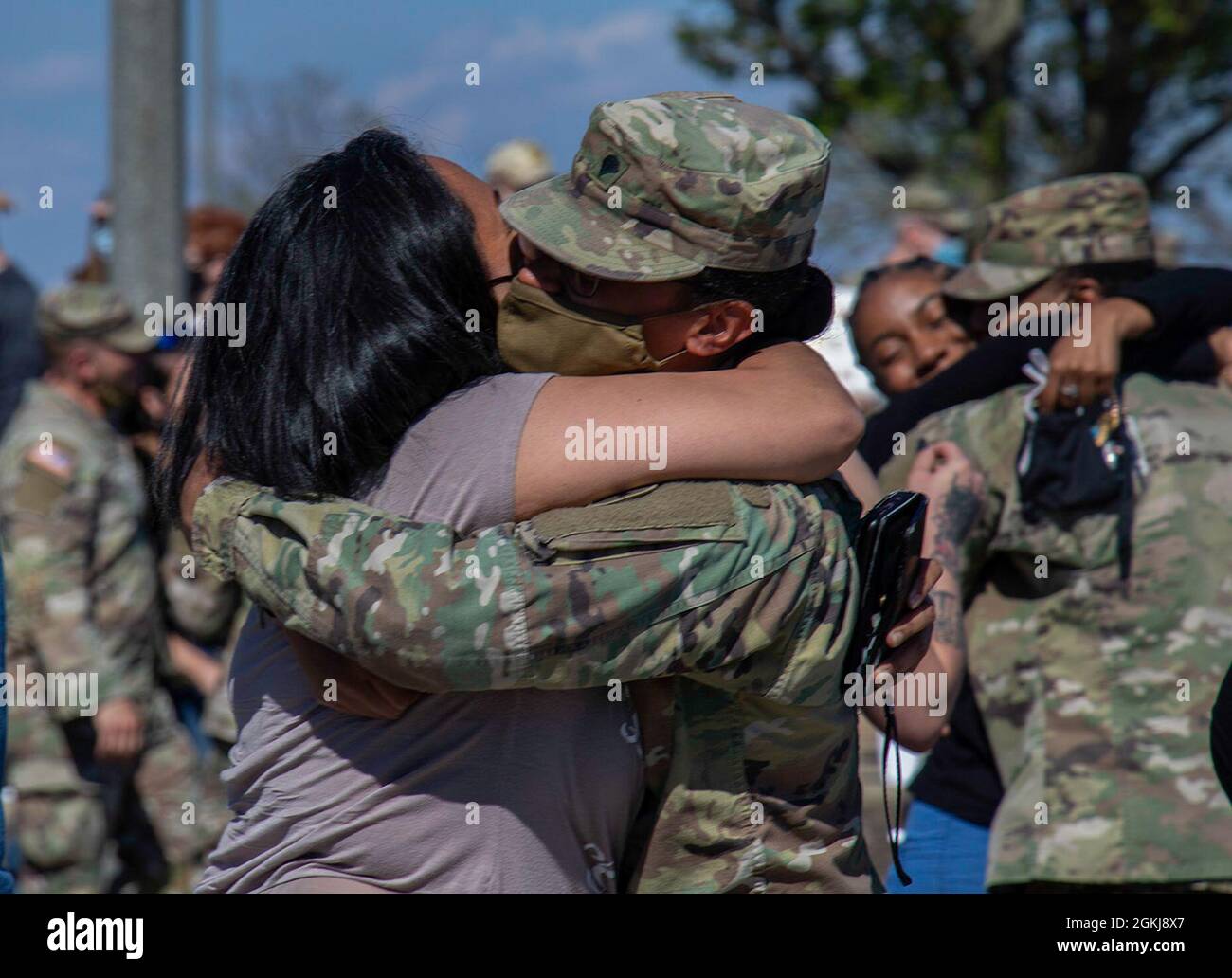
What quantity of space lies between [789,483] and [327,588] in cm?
54

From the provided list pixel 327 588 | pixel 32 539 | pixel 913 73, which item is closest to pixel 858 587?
pixel 327 588

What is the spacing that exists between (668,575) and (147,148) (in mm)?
4583

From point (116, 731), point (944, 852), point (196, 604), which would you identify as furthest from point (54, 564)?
point (944, 852)

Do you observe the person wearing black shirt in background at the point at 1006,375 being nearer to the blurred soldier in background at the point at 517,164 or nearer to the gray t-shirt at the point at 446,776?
the gray t-shirt at the point at 446,776

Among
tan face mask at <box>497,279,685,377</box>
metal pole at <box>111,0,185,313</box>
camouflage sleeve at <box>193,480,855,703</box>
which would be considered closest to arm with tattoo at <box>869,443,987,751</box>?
camouflage sleeve at <box>193,480,855,703</box>

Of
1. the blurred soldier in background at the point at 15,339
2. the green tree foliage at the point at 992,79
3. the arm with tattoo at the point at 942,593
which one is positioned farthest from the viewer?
the green tree foliage at the point at 992,79

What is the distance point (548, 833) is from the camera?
5.69 ft

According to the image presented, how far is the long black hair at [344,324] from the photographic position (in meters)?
1.67

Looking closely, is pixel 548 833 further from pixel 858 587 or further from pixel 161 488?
pixel 161 488

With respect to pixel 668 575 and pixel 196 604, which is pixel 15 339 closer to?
pixel 196 604

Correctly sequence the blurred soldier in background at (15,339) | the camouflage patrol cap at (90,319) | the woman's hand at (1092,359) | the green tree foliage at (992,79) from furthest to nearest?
the green tree foliage at (992,79) < the blurred soldier in background at (15,339) < the camouflage patrol cap at (90,319) < the woman's hand at (1092,359)

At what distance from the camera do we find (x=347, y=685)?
1667mm

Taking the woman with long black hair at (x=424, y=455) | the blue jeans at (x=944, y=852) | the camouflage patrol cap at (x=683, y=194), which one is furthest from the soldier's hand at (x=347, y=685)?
the blue jeans at (x=944, y=852)

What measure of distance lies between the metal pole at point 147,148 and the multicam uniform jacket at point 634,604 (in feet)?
13.9
